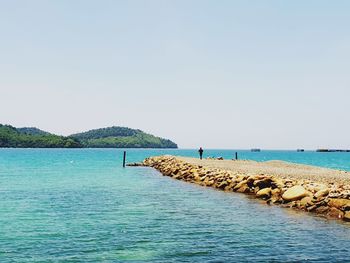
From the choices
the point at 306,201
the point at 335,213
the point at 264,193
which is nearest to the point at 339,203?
the point at 335,213

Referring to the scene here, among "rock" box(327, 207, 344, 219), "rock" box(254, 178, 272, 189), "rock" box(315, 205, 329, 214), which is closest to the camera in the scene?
"rock" box(327, 207, 344, 219)

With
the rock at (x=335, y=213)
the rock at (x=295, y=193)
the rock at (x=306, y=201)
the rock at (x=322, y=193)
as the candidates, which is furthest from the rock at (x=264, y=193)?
the rock at (x=335, y=213)

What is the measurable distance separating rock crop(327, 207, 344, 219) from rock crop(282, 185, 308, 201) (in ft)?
11.1

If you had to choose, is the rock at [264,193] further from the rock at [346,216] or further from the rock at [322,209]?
the rock at [346,216]

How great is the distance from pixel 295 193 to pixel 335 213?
4.54 metres

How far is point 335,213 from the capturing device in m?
22.0

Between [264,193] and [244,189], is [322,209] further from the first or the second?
[244,189]

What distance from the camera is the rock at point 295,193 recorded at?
25875 mm

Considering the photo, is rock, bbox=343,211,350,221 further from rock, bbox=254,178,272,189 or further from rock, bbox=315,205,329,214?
rock, bbox=254,178,272,189

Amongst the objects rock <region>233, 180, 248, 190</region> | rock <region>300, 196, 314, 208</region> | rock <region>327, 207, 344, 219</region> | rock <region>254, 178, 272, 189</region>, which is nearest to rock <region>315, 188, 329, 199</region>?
rock <region>300, 196, 314, 208</region>

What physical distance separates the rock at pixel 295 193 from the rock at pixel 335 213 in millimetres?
3372

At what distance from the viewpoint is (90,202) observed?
2852cm

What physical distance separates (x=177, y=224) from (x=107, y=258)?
6.50 meters

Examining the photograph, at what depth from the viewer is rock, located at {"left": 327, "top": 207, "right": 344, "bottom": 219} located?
2147 centimetres
